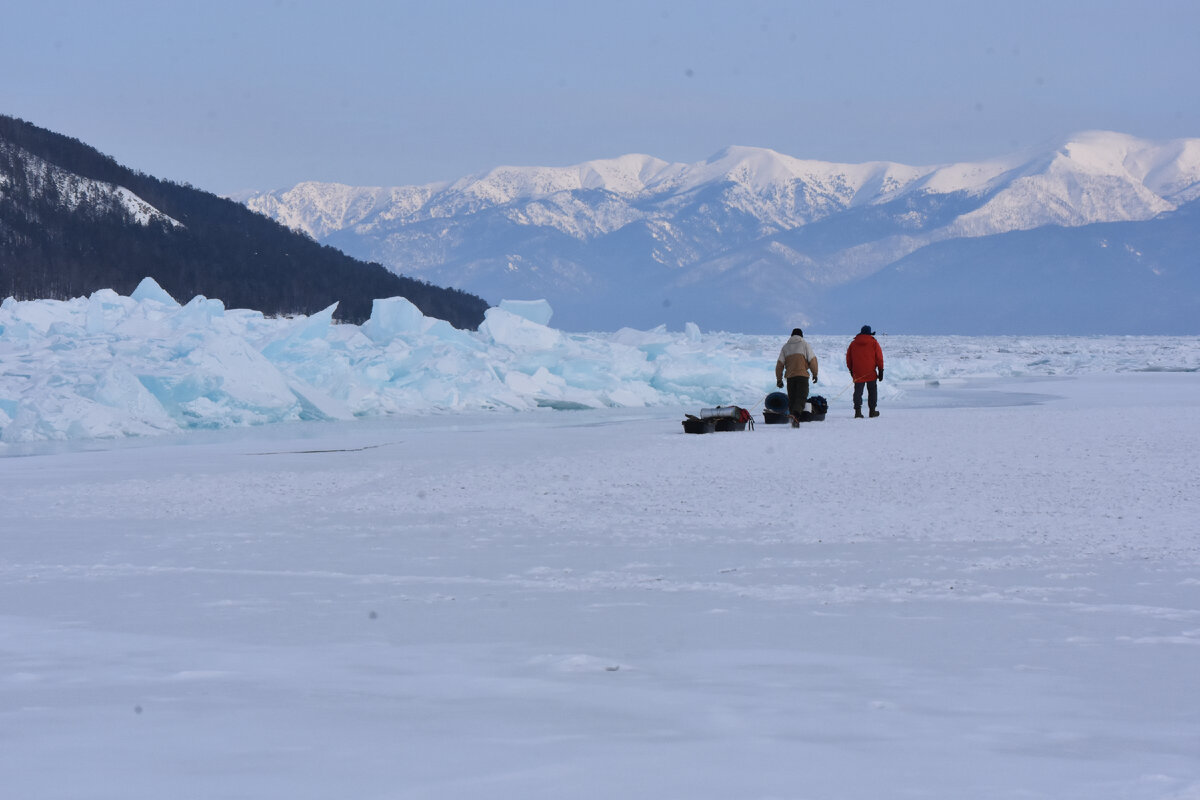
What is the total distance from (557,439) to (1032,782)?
11.5 meters

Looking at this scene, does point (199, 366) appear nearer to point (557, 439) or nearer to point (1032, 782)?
point (557, 439)

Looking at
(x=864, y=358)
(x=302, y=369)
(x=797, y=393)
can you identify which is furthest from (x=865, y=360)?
(x=302, y=369)

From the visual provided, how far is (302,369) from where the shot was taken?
23875 mm

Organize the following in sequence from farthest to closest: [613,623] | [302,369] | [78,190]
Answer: [78,190] → [302,369] → [613,623]

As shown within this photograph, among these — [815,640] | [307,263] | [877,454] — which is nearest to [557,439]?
[877,454]

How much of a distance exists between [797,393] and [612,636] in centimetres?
1158

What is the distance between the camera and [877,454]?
428 inches

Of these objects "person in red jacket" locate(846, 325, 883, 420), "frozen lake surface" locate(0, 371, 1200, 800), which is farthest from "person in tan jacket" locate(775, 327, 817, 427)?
"frozen lake surface" locate(0, 371, 1200, 800)

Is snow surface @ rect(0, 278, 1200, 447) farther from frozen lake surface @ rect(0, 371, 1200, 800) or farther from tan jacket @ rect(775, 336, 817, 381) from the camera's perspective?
frozen lake surface @ rect(0, 371, 1200, 800)

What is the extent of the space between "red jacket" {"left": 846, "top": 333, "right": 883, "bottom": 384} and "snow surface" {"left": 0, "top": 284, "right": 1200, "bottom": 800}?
3.96 m

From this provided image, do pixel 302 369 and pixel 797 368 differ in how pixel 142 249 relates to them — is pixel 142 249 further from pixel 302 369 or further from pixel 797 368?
pixel 797 368

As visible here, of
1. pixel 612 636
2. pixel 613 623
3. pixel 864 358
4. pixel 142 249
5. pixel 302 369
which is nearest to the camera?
pixel 612 636

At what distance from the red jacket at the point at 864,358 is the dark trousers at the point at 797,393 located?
2.62 feet

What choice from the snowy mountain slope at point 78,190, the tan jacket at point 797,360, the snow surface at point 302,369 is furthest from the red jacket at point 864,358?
the snowy mountain slope at point 78,190
